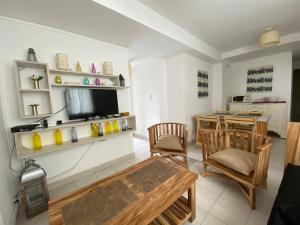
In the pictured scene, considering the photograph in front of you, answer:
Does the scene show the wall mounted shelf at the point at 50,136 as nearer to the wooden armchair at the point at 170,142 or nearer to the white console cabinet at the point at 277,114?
the wooden armchair at the point at 170,142

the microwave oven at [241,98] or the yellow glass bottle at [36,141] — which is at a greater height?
the microwave oven at [241,98]

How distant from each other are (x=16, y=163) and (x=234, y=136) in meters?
2.97

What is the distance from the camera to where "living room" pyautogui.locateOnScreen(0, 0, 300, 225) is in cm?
132

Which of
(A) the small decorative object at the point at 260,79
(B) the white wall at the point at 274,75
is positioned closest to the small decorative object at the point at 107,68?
(B) the white wall at the point at 274,75

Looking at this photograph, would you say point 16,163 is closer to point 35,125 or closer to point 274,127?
point 35,125

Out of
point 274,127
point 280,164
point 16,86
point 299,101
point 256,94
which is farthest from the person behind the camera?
point 299,101

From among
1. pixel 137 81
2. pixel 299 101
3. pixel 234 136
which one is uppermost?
pixel 137 81

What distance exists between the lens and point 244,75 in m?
4.39

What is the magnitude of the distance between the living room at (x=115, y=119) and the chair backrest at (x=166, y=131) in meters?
0.02

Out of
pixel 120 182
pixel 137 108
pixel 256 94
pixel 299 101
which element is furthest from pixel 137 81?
pixel 299 101

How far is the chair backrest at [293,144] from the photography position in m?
1.43

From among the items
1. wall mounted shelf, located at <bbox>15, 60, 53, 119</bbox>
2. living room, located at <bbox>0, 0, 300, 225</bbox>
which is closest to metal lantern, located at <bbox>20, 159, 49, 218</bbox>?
living room, located at <bbox>0, 0, 300, 225</bbox>

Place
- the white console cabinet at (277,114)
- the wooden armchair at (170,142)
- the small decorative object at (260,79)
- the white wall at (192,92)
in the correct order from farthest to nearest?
the small decorative object at (260,79) < the white console cabinet at (277,114) < the white wall at (192,92) < the wooden armchair at (170,142)

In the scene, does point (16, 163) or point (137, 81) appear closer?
point (16, 163)
